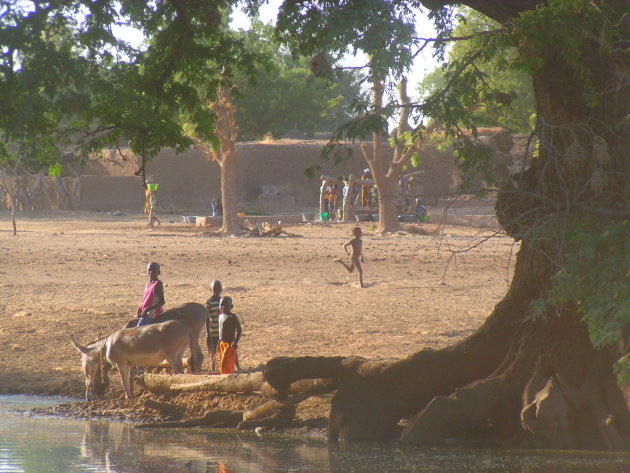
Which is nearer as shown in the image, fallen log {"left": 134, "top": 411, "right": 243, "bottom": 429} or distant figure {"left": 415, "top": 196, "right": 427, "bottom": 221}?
fallen log {"left": 134, "top": 411, "right": 243, "bottom": 429}

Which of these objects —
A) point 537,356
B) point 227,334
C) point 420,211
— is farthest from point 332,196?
point 537,356

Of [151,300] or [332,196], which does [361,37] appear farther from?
[332,196]

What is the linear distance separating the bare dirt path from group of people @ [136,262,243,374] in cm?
155

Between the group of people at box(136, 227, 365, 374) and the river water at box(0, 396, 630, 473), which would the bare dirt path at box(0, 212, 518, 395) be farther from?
the river water at box(0, 396, 630, 473)

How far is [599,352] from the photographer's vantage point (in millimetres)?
8555

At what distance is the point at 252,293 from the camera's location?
1712cm

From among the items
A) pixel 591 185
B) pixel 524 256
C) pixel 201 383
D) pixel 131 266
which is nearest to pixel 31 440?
pixel 201 383

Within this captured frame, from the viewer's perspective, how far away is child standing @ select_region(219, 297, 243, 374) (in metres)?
10.5

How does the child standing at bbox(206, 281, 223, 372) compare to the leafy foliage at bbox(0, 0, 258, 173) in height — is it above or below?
below

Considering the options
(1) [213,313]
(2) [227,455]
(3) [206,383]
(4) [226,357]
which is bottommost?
(2) [227,455]

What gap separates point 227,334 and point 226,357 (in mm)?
306

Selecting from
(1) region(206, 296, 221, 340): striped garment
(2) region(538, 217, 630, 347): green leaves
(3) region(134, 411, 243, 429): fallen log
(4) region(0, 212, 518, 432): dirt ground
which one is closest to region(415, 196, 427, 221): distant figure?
(4) region(0, 212, 518, 432): dirt ground

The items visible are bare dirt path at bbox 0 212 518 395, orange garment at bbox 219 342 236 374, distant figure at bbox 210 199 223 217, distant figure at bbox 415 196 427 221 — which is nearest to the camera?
orange garment at bbox 219 342 236 374

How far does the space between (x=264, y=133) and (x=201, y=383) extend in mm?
38069
